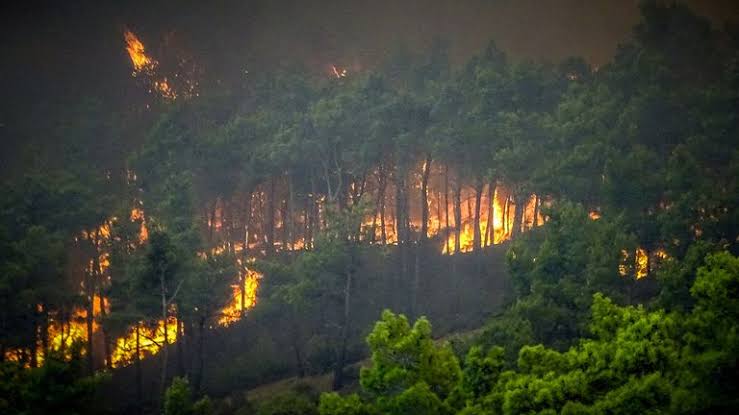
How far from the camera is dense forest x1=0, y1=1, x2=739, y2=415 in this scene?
16.1 metres

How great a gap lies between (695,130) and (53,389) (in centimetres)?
3972

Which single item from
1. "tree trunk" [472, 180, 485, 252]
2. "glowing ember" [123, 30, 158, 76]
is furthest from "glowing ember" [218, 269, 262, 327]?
"glowing ember" [123, 30, 158, 76]

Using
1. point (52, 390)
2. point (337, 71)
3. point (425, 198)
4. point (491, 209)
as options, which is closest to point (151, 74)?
point (337, 71)

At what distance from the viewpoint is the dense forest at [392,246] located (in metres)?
16.1

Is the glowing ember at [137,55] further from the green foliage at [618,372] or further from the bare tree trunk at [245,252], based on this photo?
the green foliage at [618,372]

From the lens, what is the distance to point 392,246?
52000 mm

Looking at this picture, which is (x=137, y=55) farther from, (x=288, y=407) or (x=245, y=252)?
(x=288, y=407)

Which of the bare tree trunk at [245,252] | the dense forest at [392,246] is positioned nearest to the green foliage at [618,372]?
the dense forest at [392,246]

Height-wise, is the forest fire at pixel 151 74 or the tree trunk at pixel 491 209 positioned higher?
the forest fire at pixel 151 74

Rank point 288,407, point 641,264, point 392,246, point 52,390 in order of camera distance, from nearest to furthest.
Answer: point 52,390 < point 288,407 < point 641,264 < point 392,246

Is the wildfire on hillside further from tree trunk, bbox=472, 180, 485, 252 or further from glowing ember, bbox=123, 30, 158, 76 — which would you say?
tree trunk, bbox=472, 180, 485, 252

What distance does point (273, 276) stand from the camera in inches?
1556

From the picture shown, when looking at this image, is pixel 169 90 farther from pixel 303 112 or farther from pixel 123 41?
pixel 303 112

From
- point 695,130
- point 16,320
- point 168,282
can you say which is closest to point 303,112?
point 168,282
